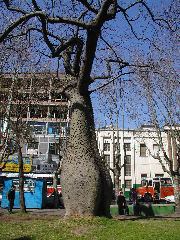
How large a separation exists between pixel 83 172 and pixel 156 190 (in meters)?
18.0

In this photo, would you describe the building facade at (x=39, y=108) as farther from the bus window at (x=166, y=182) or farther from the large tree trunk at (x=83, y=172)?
the bus window at (x=166, y=182)

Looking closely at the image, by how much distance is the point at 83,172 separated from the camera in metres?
6.66

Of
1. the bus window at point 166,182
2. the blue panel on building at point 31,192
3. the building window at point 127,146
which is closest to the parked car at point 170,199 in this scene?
the bus window at point 166,182

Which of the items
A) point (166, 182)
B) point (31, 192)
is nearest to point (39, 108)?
point (31, 192)

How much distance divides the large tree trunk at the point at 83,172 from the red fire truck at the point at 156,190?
16.8m

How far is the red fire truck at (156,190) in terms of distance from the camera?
22.3 m

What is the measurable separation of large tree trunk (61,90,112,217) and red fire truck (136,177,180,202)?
16.8 metres

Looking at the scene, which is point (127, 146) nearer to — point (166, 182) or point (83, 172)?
point (166, 182)

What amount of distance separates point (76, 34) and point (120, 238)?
658 cm

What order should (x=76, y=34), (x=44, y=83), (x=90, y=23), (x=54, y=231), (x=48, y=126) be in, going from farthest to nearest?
(x=48, y=126) < (x=44, y=83) < (x=76, y=34) < (x=90, y=23) < (x=54, y=231)

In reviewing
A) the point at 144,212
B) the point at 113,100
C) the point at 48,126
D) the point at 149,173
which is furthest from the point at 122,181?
the point at 144,212

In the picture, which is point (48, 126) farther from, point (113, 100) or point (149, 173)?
point (149, 173)

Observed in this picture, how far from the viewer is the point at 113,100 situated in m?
18.3

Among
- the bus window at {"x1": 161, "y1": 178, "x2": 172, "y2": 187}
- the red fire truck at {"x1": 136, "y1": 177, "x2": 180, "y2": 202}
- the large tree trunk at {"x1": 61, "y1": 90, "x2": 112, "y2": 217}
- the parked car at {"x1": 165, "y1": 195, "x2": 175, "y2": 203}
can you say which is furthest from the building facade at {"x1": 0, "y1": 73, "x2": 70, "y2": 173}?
the parked car at {"x1": 165, "y1": 195, "x2": 175, "y2": 203}
